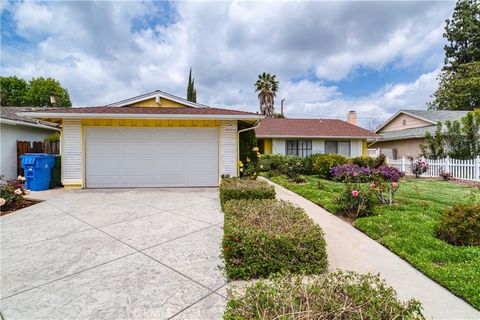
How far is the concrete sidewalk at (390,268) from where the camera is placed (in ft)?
7.18

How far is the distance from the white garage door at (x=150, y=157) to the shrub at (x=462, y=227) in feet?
21.7

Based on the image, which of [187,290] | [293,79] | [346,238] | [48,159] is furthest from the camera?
[293,79]

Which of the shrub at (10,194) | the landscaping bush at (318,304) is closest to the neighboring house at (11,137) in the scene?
the shrub at (10,194)

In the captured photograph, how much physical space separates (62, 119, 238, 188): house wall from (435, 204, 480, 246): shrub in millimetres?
6311

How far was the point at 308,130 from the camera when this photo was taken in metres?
16.8

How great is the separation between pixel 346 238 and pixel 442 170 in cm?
1204

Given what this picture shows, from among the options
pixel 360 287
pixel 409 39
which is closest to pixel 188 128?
pixel 360 287

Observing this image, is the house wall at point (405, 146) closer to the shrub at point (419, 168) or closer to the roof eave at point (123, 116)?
the shrub at point (419, 168)

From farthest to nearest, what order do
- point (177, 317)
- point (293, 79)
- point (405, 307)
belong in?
1. point (293, 79)
2. point (177, 317)
3. point (405, 307)

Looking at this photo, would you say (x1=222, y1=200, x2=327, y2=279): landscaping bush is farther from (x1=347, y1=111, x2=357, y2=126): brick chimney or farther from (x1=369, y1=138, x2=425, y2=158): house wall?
(x1=347, y1=111, x2=357, y2=126): brick chimney

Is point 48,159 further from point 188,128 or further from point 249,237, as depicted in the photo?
point 249,237

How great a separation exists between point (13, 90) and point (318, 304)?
3976cm

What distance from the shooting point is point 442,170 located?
39.3 ft

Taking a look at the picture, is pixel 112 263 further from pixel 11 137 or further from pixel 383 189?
pixel 11 137
